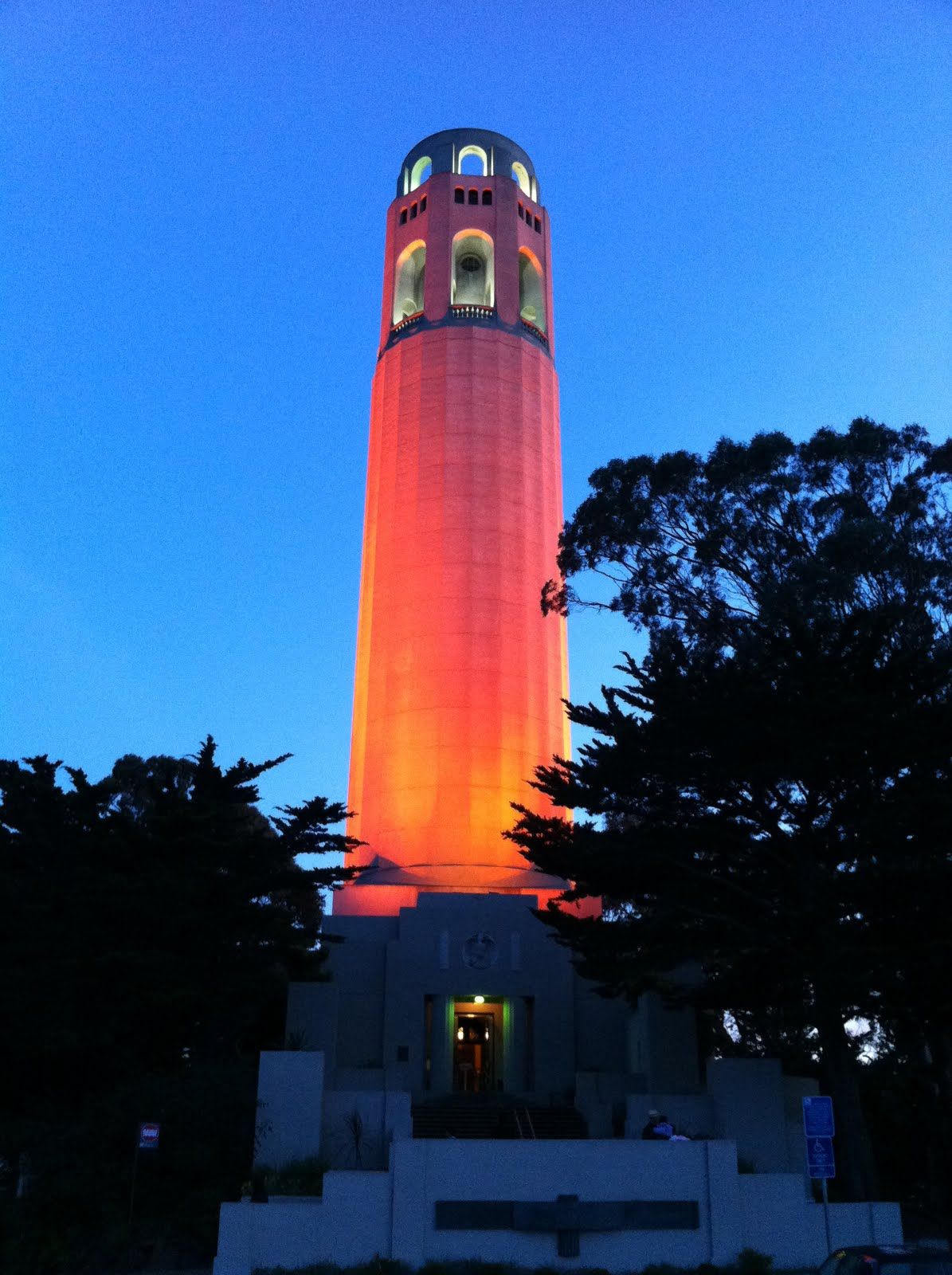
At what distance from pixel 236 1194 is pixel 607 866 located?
7.93 metres

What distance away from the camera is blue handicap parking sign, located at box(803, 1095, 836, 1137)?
13078mm

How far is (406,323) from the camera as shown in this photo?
41.0m

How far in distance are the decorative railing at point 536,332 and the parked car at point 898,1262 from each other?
34.1 metres

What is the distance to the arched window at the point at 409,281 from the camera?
139ft

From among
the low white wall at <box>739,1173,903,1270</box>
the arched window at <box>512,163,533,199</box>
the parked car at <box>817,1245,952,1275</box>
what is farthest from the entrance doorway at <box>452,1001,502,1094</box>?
the arched window at <box>512,163,533,199</box>

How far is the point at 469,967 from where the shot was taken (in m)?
29.8

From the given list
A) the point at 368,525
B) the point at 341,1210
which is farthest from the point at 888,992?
the point at 368,525

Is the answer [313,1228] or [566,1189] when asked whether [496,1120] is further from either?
[313,1228]

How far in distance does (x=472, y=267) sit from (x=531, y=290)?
2.19m

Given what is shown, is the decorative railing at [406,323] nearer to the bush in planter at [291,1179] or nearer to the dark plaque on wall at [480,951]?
the dark plaque on wall at [480,951]

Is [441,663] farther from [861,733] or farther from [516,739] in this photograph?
[861,733]

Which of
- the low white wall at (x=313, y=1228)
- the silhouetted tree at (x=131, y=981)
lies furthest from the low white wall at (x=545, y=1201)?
the silhouetted tree at (x=131, y=981)

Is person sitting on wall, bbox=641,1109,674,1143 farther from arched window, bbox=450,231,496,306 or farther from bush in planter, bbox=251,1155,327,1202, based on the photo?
arched window, bbox=450,231,496,306

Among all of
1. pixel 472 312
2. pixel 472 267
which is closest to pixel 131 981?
pixel 472 312
